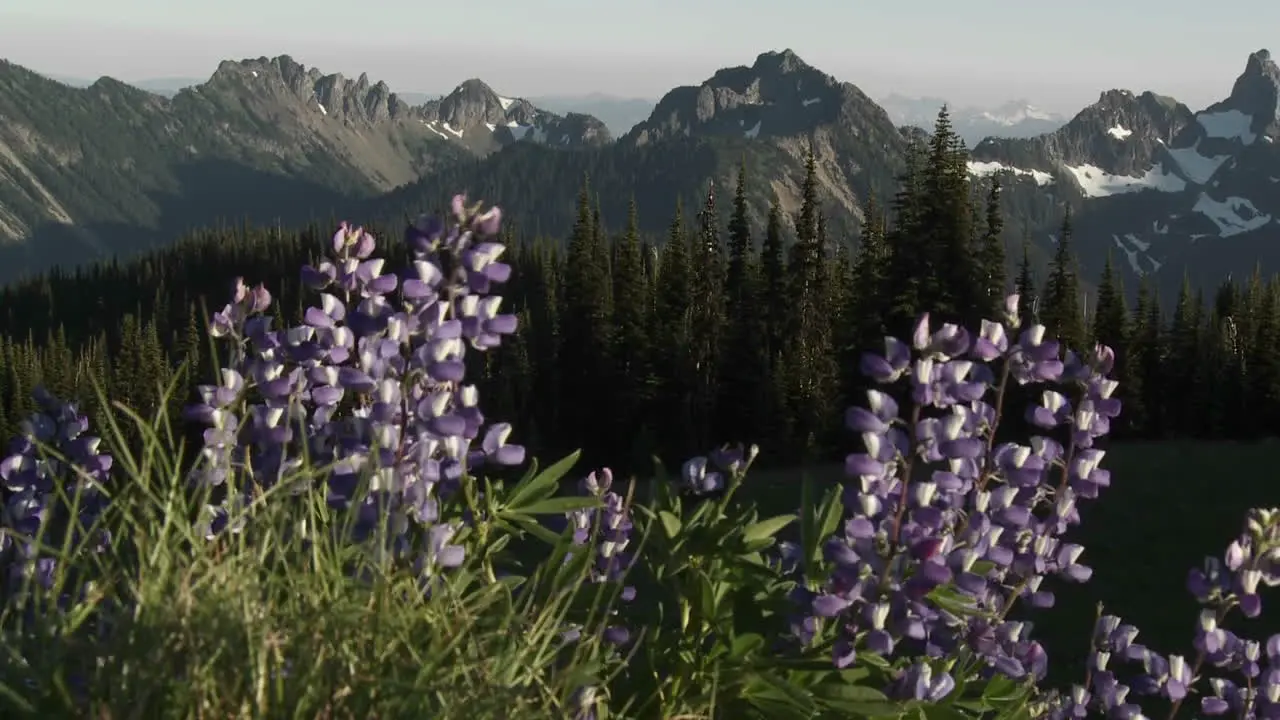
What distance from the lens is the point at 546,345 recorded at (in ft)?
320

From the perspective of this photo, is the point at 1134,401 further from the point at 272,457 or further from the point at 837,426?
the point at 272,457

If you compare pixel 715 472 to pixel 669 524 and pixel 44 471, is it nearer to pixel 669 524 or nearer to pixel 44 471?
pixel 669 524

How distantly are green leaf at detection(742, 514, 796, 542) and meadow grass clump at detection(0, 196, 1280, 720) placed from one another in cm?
1

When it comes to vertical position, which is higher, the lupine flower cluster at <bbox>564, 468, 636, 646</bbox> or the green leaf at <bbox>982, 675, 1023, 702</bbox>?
the lupine flower cluster at <bbox>564, 468, 636, 646</bbox>

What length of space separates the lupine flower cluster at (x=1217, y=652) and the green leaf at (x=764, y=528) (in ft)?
3.86

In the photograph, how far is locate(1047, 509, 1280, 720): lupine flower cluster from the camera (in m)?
3.72

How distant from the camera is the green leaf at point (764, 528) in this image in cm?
370

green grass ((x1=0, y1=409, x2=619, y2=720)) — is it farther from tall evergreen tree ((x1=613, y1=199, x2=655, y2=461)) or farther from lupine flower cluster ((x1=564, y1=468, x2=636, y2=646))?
tall evergreen tree ((x1=613, y1=199, x2=655, y2=461))

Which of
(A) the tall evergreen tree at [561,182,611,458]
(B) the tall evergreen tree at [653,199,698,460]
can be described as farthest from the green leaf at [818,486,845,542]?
(A) the tall evergreen tree at [561,182,611,458]

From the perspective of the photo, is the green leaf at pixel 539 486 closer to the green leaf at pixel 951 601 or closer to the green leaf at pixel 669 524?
the green leaf at pixel 669 524

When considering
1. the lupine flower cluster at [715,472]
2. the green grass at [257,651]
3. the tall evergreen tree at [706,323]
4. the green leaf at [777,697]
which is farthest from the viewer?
the tall evergreen tree at [706,323]

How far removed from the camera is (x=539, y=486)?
3756 millimetres

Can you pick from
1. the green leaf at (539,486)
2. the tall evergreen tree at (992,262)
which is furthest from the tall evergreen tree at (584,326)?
the green leaf at (539,486)

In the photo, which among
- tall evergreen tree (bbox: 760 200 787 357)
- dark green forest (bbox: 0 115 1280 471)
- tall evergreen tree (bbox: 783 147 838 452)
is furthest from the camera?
tall evergreen tree (bbox: 760 200 787 357)
